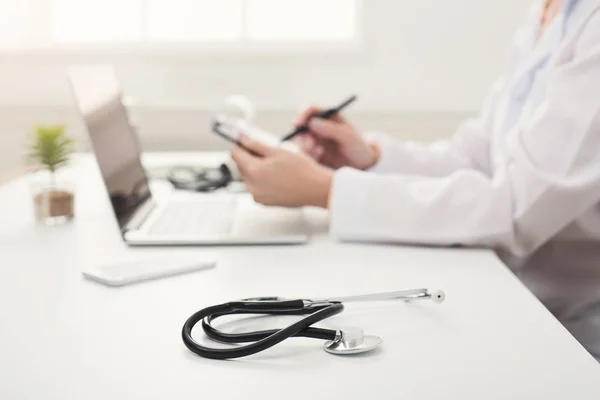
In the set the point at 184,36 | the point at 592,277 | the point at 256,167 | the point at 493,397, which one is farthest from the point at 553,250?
the point at 184,36

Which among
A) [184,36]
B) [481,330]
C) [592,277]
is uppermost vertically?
[184,36]

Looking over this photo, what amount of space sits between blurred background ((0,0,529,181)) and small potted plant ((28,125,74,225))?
Result: 93 cm

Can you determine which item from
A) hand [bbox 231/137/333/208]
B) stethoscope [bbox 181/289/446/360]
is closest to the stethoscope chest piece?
stethoscope [bbox 181/289/446/360]

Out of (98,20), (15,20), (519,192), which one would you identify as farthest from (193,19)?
(519,192)

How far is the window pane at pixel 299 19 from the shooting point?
6.53 ft

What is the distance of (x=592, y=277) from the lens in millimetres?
931

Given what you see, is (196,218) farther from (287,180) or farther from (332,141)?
(332,141)

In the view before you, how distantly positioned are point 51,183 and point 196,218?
0.65 ft

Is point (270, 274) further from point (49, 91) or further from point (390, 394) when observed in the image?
point (49, 91)

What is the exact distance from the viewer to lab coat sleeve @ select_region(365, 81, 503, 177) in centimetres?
126

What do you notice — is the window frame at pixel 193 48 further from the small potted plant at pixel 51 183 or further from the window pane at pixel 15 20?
the small potted plant at pixel 51 183

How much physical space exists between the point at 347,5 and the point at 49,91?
847mm

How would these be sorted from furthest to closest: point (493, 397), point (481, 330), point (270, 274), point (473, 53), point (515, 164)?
1. point (473, 53)
2. point (515, 164)
3. point (270, 274)
4. point (481, 330)
5. point (493, 397)

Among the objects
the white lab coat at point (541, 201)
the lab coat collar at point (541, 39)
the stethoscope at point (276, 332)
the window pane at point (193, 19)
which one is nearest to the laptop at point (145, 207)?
the white lab coat at point (541, 201)
